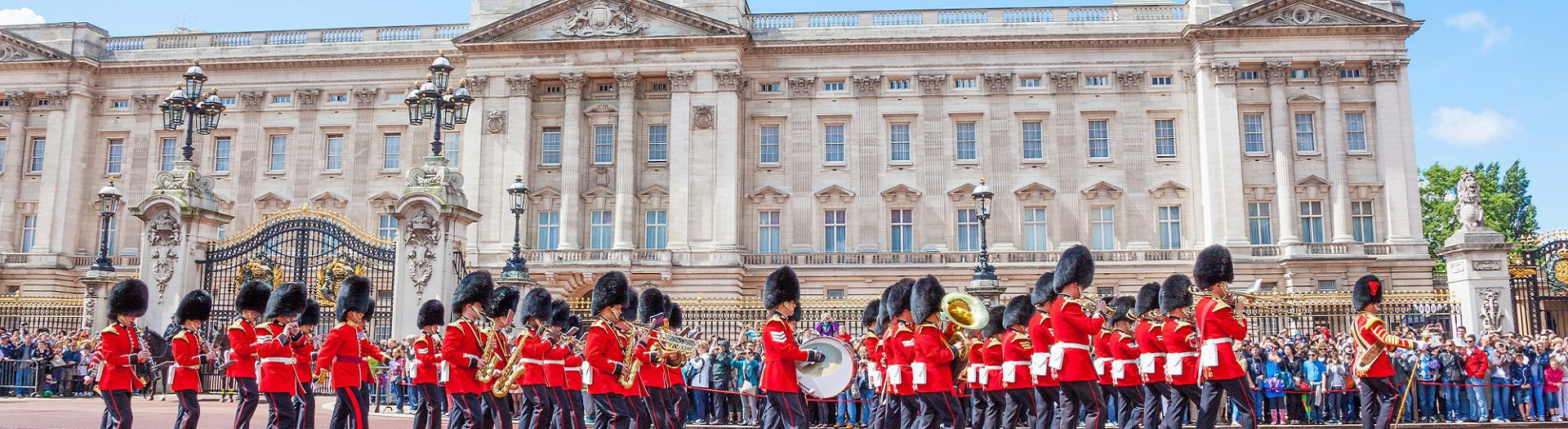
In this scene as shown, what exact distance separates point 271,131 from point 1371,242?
35.8m

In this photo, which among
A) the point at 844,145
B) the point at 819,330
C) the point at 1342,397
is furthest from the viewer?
the point at 844,145

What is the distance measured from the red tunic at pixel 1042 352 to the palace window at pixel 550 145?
30.6 m

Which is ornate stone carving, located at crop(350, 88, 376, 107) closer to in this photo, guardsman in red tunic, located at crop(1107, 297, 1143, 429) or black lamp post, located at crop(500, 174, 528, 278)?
black lamp post, located at crop(500, 174, 528, 278)

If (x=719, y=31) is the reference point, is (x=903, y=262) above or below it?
below

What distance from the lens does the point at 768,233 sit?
130 feet

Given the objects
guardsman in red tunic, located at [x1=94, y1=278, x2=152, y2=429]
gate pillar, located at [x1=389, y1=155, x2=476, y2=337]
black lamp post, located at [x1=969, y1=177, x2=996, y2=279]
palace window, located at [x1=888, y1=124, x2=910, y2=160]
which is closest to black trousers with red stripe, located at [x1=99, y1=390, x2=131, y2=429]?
guardsman in red tunic, located at [x1=94, y1=278, x2=152, y2=429]

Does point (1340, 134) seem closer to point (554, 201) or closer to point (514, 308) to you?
point (554, 201)

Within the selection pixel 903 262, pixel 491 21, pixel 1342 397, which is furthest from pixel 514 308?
pixel 491 21

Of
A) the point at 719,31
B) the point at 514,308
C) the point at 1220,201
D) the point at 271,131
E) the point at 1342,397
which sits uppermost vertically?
the point at 719,31

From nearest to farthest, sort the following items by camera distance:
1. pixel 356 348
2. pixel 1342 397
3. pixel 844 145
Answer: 1. pixel 356 348
2. pixel 1342 397
3. pixel 844 145

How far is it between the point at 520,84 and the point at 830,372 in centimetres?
2987

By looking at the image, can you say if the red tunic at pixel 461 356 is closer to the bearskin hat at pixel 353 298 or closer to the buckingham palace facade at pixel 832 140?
the bearskin hat at pixel 353 298

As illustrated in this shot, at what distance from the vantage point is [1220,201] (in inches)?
1462

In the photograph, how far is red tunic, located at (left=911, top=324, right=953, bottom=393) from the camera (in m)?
10.9
